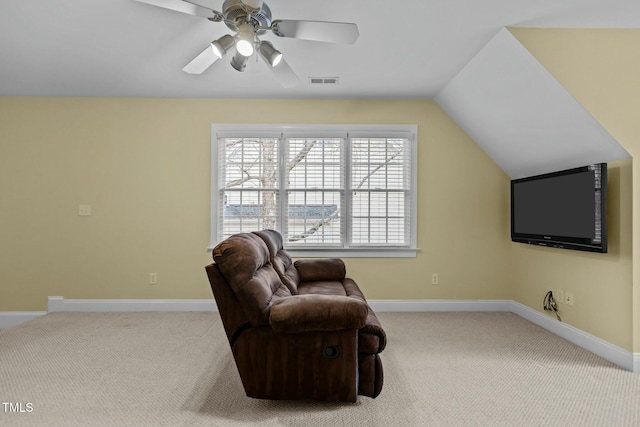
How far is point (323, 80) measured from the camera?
367 centimetres

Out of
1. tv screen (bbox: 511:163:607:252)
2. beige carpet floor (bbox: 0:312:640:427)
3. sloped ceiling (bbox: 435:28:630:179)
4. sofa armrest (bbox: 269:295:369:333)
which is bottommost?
beige carpet floor (bbox: 0:312:640:427)

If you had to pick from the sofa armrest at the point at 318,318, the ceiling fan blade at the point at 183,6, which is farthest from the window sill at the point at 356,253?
the ceiling fan blade at the point at 183,6

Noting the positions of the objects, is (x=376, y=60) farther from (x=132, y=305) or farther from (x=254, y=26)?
(x=132, y=305)

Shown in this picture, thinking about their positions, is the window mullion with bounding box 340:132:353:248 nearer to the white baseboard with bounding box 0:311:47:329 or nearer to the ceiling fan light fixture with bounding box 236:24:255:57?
the ceiling fan light fixture with bounding box 236:24:255:57

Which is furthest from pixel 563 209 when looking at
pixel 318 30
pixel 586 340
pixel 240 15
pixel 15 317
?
pixel 15 317

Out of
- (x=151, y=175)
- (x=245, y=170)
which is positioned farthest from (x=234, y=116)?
(x=151, y=175)

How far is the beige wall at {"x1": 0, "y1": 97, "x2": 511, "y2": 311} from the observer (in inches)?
161

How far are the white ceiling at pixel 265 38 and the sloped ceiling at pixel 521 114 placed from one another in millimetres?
182

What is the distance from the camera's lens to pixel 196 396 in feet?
7.27

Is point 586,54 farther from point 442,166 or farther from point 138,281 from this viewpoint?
point 138,281

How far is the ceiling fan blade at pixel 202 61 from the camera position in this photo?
2.37 metres

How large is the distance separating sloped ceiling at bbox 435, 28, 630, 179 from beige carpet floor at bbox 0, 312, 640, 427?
1.65 meters

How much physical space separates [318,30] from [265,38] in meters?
0.99

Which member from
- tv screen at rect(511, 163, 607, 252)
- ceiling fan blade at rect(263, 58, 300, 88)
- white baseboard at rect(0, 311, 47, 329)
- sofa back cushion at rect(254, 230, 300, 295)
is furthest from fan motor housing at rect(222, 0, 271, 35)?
white baseboard at rect(0, 311, 47, 329)
